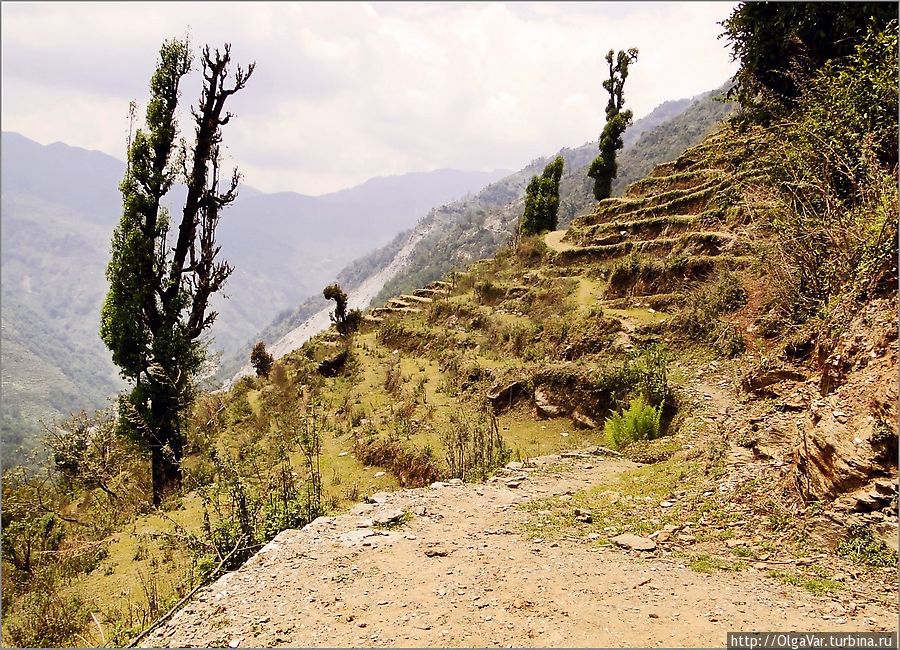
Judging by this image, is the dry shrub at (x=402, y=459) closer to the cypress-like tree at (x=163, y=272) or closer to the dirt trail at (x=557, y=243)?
the cypress-like tree at (x=163, y=272)

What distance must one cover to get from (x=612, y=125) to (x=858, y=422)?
36.0 metres

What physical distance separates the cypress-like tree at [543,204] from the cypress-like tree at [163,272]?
27.7m

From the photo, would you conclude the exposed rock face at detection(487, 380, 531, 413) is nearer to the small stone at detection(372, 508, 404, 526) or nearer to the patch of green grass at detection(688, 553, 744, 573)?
the small stone at detection(372, 508, 404, 526)

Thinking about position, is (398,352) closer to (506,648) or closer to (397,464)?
(397,464)

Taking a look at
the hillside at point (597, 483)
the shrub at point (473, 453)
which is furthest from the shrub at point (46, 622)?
the shrub at point (473, 453)

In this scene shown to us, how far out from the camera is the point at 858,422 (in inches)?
177

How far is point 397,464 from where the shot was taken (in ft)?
36.9

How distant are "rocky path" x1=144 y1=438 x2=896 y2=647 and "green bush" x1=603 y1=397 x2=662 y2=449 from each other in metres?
4.77

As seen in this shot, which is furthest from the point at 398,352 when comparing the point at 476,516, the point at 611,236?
the point at 476,516

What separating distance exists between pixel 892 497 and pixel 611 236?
20.4 meters

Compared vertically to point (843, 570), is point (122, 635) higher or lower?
lower

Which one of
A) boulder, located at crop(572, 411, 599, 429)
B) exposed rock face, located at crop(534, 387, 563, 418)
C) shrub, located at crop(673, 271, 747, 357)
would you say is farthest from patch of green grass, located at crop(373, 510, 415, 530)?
shrub, located at crop(673, 271, 747, 357)

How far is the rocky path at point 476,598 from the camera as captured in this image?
11.6 feet

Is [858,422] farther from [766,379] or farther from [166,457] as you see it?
[166,457]
